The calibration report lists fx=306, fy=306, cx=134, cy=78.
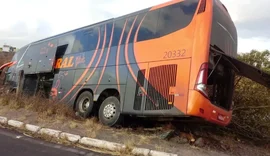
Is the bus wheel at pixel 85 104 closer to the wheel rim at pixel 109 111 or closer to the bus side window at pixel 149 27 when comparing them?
the wheel rim at pixel 109 111

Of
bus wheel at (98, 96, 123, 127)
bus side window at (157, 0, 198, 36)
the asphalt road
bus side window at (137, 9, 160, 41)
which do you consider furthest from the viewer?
bus wheel at (98, 96, 123, 127)

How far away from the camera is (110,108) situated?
323 inches

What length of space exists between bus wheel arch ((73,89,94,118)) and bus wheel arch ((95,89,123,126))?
0.36 metres

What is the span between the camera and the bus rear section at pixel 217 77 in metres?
6.19

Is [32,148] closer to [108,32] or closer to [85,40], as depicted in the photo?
[108,32]

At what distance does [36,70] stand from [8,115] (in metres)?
4.14

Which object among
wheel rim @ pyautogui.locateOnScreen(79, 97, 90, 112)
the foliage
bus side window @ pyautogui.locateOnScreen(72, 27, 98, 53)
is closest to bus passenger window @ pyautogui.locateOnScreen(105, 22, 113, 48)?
bus side window @ pyautogui.locateOnScreen(72, 27, 98, 53)

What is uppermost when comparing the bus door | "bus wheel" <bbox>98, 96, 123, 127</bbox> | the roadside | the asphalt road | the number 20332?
the number 20332

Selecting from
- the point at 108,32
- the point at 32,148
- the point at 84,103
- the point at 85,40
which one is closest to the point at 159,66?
the point at 108,32

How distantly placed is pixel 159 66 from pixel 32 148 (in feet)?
10.6

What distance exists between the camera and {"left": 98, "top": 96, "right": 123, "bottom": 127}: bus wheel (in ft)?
25.9

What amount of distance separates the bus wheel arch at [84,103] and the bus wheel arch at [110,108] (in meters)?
0.36

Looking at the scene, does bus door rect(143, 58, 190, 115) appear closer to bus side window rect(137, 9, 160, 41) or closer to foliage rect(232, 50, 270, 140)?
bus side window rect(137, 9, 160, 41)

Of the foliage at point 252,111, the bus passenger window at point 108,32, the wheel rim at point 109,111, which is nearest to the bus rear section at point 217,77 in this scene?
the foliage at point 252,111
